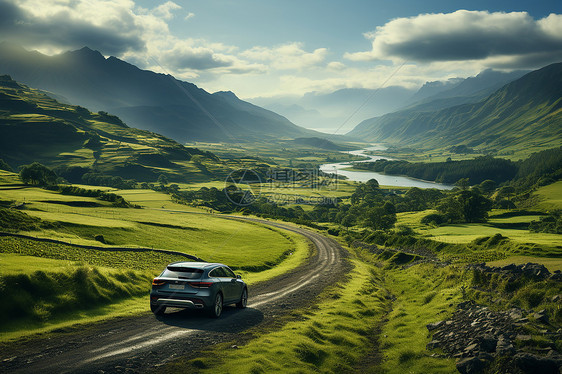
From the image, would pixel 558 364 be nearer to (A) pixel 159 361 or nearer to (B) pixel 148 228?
(A) pixel 159 361

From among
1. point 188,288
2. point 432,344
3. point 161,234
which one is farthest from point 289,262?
point 188,288

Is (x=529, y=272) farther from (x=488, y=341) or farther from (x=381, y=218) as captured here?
(x=381, y=218)

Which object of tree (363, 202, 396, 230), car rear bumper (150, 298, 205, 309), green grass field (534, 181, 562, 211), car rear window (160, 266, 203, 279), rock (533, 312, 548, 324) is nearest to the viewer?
rock (533, 312, 548, 324)

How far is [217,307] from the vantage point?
18016mm

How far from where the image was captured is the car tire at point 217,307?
17.5 metres

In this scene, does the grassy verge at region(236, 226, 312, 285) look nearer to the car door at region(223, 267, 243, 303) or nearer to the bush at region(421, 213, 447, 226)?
the car door at region(223, 267, 243, 303)

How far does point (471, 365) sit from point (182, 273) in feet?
44.2

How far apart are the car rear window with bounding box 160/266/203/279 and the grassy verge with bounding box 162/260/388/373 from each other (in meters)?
4.17

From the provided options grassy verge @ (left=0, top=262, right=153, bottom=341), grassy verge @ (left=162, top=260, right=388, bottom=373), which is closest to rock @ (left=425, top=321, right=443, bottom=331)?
grassy verge @ (left=162, top=260, right=388, bottom=373)

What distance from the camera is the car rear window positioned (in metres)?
16.9

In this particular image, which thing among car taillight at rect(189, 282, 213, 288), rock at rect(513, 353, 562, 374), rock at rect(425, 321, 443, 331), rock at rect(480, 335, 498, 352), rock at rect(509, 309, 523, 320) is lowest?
rock at rect(425, 321, 443, 331)

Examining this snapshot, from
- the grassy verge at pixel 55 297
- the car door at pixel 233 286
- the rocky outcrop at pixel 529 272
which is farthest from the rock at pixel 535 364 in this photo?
the grassy verge at pixel 55 297

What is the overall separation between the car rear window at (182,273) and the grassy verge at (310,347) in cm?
417

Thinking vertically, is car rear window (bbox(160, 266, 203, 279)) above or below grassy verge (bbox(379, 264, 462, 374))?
above
